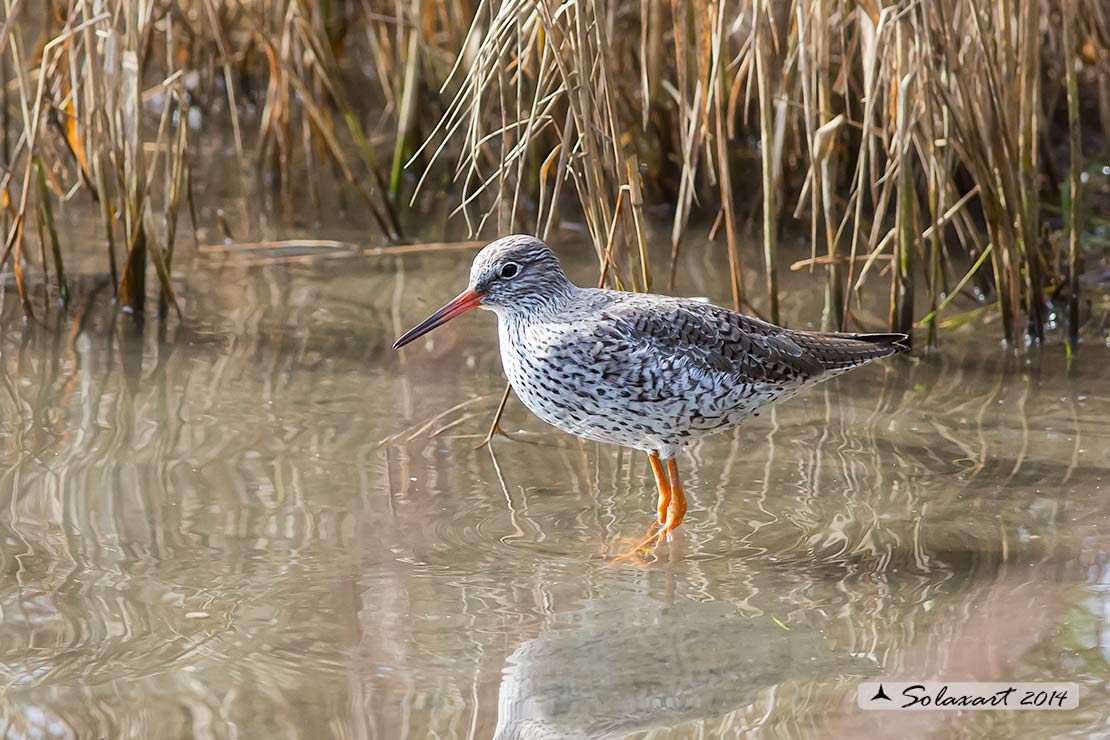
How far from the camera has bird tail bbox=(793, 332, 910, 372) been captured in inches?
208

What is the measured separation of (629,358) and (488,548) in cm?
86

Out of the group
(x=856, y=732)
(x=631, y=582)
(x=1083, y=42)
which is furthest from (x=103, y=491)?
(x=1083, y=42)

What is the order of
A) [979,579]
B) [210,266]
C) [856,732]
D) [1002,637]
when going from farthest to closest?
[210,266] < [979,579] < [1002,637] < [856,732]

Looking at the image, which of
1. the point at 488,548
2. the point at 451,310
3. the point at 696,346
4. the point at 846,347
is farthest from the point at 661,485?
the point at 451,310

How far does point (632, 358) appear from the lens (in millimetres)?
4781

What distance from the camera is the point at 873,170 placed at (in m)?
6.04

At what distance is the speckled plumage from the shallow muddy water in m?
0.46

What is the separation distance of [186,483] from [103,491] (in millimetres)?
311

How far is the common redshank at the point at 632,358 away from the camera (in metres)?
4.79

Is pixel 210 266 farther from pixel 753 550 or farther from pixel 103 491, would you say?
pixel 753 550

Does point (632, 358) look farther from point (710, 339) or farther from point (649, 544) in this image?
point (649, 544)

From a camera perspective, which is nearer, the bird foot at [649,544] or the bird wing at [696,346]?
the bird wing at [696,346]

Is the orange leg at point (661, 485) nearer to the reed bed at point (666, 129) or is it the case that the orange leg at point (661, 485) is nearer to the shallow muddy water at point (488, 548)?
the shallow muddy water at point (488, 548)

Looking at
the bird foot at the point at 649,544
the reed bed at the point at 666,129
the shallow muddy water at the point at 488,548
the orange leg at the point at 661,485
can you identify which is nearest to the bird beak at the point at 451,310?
the reed bed at the point at 666,129
